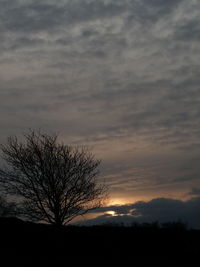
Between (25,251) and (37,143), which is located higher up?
(37,143)

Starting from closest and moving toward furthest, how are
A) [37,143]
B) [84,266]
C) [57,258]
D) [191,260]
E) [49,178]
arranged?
[84,266] < [57,258] < [191,260] < [49,178] < [37,143]

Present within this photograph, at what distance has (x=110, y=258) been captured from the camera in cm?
1477

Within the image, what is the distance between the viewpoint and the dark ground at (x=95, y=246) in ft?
46.0

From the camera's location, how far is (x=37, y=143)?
104 ft

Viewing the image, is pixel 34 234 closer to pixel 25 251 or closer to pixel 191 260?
pixel 25 251

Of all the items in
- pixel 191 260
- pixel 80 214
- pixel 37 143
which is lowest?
pixel 191 260

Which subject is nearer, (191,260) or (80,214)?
(191,260)

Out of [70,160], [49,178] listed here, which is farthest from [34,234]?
[70,160]

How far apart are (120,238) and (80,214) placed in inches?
531

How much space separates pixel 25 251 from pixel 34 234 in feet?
9.19

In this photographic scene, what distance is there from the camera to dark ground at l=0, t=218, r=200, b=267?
552 inches

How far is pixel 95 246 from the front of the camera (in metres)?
16.9

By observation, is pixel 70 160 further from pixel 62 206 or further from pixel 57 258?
pixel 57 258

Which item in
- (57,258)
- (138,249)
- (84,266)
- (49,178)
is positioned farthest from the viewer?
(49,178)
